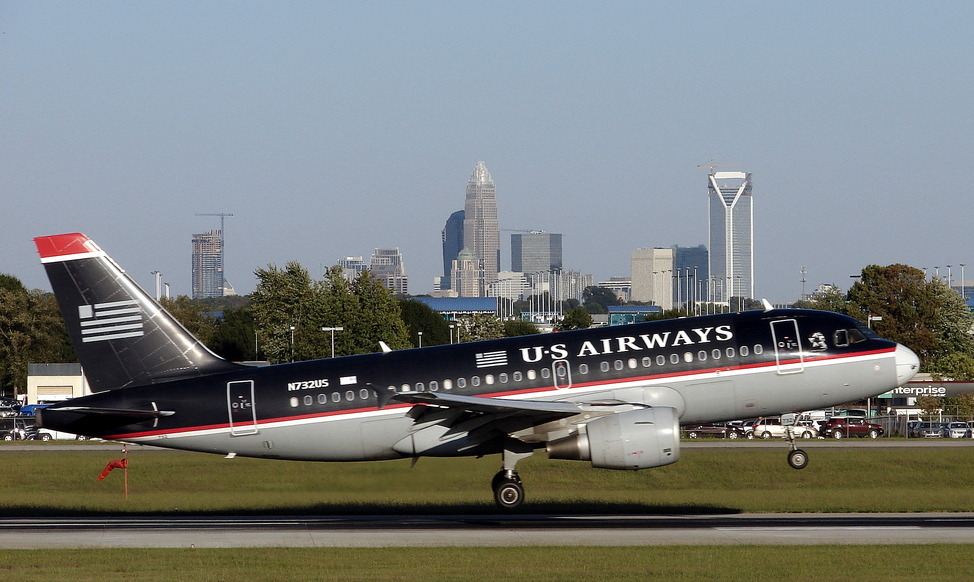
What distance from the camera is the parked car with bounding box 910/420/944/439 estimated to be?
79.7 m

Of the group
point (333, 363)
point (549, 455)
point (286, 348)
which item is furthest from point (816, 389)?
point (286, 348)

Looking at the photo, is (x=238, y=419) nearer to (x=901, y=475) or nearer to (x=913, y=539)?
(x=913, y=539)

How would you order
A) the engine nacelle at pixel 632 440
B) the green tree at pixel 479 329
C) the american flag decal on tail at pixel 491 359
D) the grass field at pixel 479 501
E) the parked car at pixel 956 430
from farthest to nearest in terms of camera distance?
the green tree at pixel 479 329, the parked car at pixel 956 430, the american flag decal on tail at pixel 491 359, the engine nacelle at pixel 632 440, the grass field at pixel 479 501

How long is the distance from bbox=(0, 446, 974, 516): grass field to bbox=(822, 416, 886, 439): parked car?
68.4ft

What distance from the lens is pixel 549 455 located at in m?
32.6

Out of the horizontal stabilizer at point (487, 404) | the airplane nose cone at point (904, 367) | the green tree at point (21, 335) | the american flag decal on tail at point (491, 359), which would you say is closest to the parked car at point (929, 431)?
the airplane nose cone at point (904, 367)

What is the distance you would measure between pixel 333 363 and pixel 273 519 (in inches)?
222

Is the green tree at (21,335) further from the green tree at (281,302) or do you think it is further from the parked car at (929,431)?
the parked car at (929,431)

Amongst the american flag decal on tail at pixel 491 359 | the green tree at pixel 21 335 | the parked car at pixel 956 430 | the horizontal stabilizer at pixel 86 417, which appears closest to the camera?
the horizontal stabilizer at pixel 86 417

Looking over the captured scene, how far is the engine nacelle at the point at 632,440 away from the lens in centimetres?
3144

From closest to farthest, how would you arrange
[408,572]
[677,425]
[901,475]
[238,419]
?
[408,572] < [677,425] < [238,419] < [901,475]

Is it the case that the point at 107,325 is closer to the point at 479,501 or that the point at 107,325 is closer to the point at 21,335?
the point at 479,501

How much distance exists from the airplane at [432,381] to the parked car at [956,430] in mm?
48460

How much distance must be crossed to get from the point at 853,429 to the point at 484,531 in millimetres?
54591
